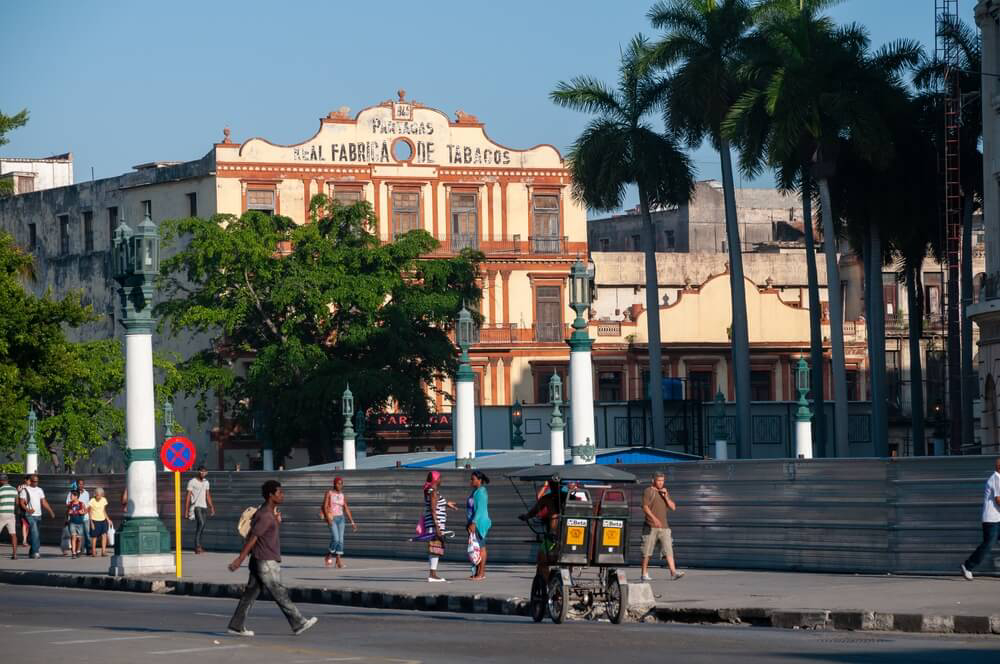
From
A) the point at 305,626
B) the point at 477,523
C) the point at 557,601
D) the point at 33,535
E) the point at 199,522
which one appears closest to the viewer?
the point at 305,626

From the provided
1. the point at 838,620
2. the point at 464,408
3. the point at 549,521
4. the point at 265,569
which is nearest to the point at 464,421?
the point at 464,408

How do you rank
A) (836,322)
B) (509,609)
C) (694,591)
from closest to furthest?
(509,609) < (694,591) < (836,322)

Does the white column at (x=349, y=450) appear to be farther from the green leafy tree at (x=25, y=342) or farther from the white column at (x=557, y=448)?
the white column at (x=557, y=448)

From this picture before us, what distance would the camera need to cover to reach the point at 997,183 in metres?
45.7

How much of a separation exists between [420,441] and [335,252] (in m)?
8.56

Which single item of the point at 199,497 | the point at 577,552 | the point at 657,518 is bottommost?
the point at 577,552

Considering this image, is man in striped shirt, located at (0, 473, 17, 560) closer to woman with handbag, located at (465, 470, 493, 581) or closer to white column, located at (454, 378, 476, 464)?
white column, located at (454, 378, 476, 464)

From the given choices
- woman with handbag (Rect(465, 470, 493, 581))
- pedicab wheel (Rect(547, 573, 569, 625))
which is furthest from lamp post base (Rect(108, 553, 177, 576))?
pedicab wheel (Rect(547, 573, 569, 625))

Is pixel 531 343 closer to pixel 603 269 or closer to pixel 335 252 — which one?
pixel 603 269

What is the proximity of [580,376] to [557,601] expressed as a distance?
12215 mm

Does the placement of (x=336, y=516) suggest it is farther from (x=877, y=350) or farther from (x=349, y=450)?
(x=877, y=350)

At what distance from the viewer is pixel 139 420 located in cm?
3130

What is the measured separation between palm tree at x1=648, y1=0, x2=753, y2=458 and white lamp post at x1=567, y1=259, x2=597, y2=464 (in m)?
25.4

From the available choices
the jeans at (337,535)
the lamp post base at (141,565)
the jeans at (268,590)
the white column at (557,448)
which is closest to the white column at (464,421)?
the white column at (557,448)
